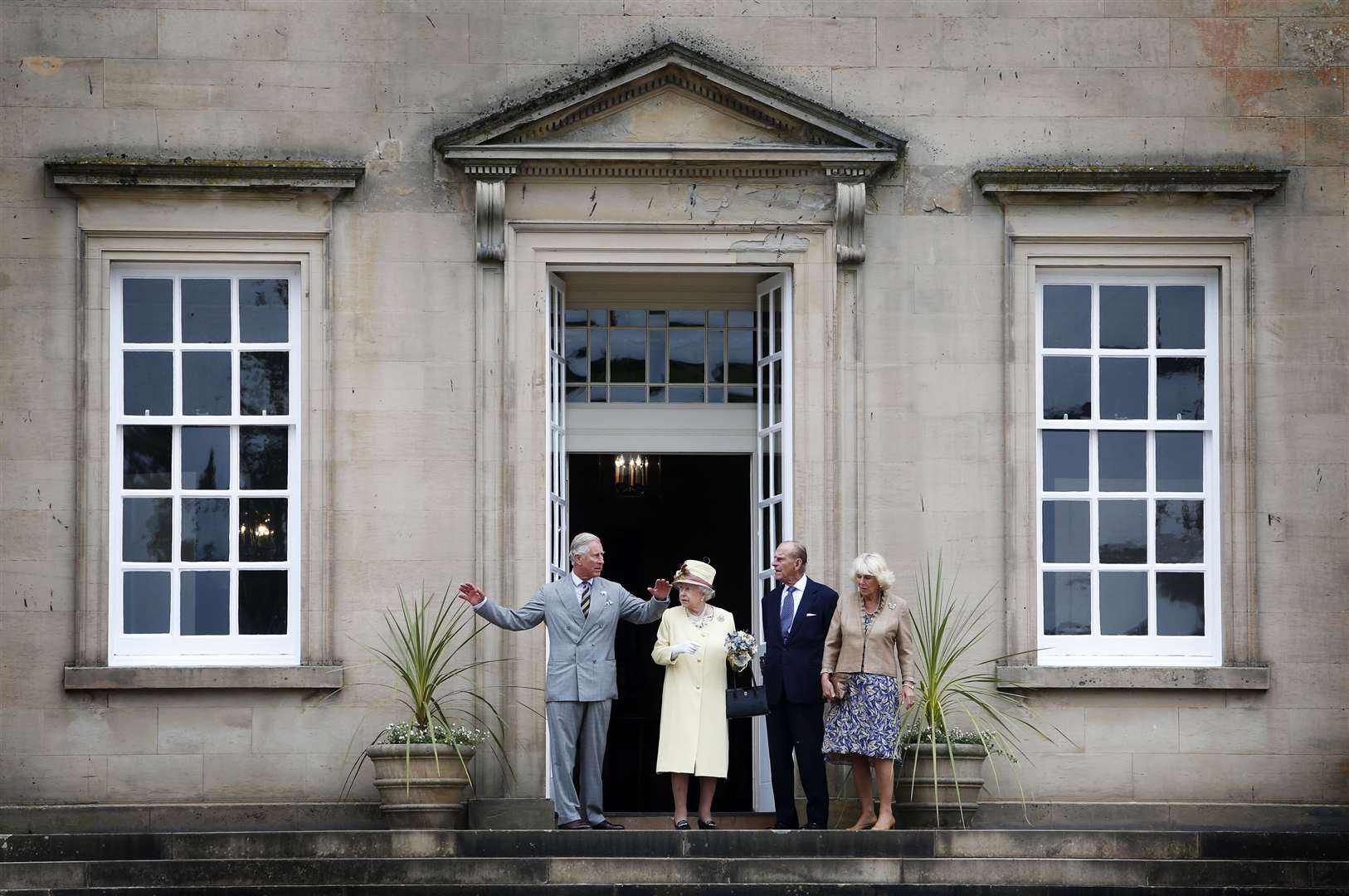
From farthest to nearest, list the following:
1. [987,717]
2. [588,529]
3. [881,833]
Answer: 1. [588,529]
2. [987,717]
3. [881,833]

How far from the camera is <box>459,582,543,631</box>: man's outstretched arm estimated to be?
1160 centimetres

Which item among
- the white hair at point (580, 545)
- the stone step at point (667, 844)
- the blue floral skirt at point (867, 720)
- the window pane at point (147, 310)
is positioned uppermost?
the window pane at point (147, 310)

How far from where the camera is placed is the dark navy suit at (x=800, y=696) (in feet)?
38.7

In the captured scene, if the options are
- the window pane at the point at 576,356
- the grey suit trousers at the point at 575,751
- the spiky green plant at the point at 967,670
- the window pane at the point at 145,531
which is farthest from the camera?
the window pane at the point at 576,356

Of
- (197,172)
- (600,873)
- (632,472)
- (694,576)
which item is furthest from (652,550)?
(600,873)

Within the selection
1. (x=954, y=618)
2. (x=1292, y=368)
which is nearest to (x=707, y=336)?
(x=954, y=618)

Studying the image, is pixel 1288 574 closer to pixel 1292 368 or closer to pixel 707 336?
pixel 1292 368

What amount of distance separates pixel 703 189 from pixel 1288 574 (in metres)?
4.13

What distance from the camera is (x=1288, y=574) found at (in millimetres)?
12883

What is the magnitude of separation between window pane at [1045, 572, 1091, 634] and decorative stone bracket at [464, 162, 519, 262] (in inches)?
150

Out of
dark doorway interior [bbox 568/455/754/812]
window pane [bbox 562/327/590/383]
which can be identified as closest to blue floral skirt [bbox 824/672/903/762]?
window pane [bbox 562/327/590/383]

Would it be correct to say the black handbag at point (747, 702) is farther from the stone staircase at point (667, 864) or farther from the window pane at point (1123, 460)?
the window pane at point (1123, 460)

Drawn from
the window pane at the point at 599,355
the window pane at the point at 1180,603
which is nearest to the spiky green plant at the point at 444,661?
the window pane at the point at 599,355

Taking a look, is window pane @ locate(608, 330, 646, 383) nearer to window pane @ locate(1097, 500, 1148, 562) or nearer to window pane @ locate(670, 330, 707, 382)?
window pane @ locate(670, 330, 707, 382)
